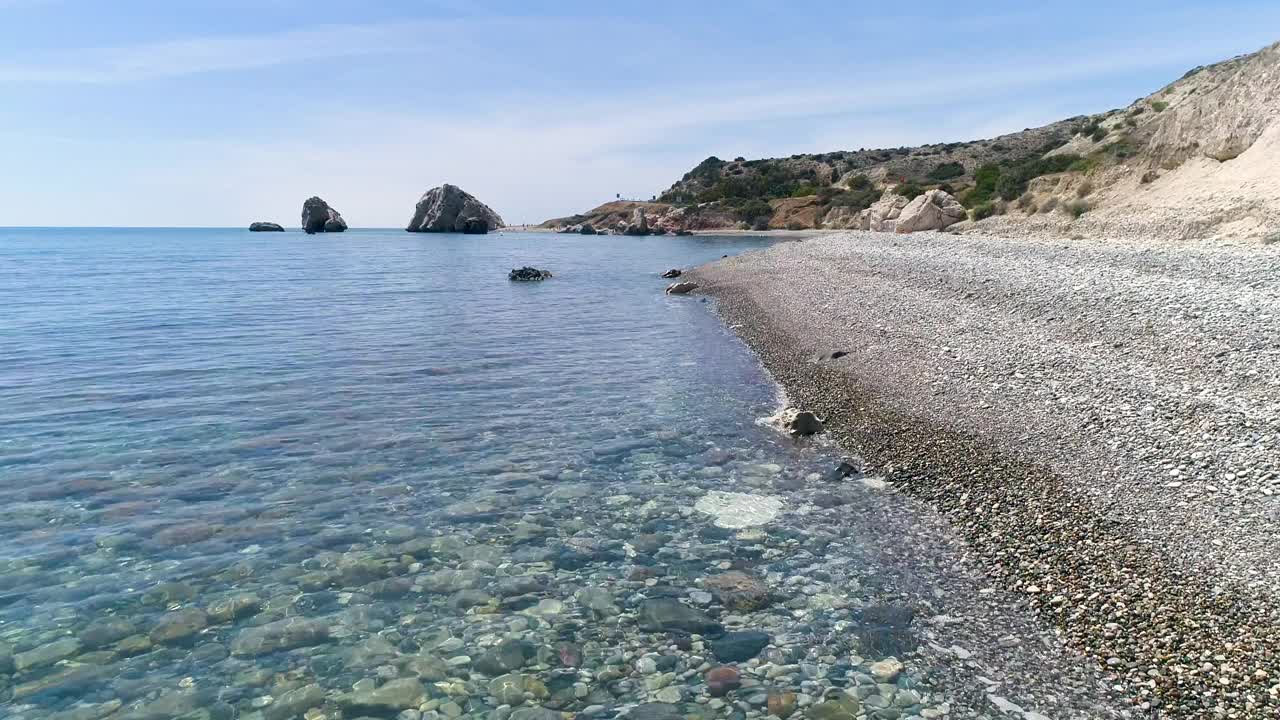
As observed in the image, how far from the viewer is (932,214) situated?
204 ft

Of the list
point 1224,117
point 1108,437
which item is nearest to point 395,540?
point 1108,437

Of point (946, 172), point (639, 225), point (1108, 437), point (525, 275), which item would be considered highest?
point (946, 172)

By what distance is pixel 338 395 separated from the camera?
1702 cm

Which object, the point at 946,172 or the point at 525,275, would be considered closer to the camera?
the point at 525,275

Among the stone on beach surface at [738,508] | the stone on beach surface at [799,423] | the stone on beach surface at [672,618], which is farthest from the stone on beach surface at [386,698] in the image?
the stone on beach surface at [799,423]

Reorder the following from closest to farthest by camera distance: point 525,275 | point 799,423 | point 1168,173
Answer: point 799,423
point 1168,173
point 525,275

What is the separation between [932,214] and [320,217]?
173 m

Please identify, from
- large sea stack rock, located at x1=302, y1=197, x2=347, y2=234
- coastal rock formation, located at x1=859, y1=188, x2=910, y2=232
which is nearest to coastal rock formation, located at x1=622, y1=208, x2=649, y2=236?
coastal rock formation, located at x1=859, y1=188, x2=910, y2=232

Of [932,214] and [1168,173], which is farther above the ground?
[1168,173]

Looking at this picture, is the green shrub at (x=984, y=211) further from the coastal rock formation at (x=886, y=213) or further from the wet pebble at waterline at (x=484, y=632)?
the wet pebble at waterline at (x=484, y=632)

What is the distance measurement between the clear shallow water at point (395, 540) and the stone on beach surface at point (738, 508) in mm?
250

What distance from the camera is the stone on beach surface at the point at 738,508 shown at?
32.7 ft

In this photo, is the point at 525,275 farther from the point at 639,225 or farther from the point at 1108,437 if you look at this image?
the point at 639,225

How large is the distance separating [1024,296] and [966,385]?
8.00 meters
